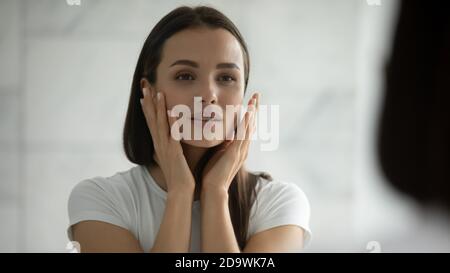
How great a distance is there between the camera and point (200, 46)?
3.44 ft

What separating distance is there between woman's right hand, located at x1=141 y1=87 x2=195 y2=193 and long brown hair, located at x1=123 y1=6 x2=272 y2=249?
5 cm

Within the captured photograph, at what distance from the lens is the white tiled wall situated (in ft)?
3.70

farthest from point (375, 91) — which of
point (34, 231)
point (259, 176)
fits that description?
point (34, 231)

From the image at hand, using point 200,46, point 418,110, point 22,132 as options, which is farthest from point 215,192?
point 418,110

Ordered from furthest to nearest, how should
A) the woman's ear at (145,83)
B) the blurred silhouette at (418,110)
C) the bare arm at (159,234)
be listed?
the woman's ear at (145,83) < the bare arm at (159,234) < the blurred silhouette at (418,110)

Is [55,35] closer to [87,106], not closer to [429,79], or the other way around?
[87,106]

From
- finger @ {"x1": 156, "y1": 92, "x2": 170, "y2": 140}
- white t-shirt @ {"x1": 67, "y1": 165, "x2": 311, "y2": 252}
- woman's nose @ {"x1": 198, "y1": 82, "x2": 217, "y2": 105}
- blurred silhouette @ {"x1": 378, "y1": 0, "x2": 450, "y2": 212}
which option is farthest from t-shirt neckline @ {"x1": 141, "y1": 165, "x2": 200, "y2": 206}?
blurred silhouette @ {"x1": 378, "y1": 0, "x2": 450, "y2": 212}

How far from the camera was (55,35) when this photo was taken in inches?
44.8

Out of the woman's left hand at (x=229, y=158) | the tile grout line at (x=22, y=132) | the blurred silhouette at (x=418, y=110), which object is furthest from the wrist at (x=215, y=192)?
the blurred silhouette at (x=418, y=110)

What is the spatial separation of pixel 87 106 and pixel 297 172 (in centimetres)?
50

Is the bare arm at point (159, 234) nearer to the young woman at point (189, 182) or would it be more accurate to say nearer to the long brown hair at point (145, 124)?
the young woman at point (189, 182)

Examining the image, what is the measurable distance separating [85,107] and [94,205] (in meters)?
0.25

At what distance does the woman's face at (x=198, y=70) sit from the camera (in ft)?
3.43

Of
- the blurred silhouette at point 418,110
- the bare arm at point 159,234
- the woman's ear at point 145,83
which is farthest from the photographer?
the woman's ear at point 145,83
